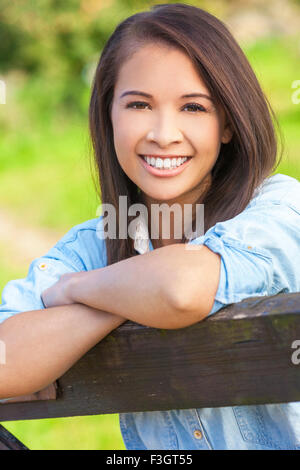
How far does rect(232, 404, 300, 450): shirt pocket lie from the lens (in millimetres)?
1413

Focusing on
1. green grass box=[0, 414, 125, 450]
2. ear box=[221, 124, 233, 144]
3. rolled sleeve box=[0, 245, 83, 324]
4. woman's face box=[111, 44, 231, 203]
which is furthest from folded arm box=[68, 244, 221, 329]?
green grass box=[0, 414, 125, 450]

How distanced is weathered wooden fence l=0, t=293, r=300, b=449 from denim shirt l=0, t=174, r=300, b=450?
0.07m

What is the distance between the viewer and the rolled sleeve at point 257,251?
1.21m

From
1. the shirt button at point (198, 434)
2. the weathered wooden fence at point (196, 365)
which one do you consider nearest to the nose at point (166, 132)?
the weathered wooden fence at point (196, 365)

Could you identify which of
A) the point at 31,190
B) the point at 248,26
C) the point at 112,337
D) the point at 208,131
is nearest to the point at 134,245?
the point at 208,131

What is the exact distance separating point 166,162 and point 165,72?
0.69 feet

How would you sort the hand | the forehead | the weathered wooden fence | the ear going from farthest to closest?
the ear, the forehead, the hand, the weathered wooden fence

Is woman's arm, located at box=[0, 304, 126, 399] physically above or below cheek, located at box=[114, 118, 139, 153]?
below

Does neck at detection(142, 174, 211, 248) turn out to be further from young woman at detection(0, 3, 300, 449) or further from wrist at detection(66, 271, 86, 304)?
wrist at detection(66, 271, 86, 304)

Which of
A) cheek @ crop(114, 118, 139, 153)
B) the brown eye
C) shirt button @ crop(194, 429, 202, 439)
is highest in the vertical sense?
the brown eye

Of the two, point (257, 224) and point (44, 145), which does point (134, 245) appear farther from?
point (44, 145)

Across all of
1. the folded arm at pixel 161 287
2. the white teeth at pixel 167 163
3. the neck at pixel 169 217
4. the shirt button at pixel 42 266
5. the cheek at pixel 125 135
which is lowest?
the folded arm at pixel 161 287

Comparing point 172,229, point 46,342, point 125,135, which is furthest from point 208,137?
point 46,342

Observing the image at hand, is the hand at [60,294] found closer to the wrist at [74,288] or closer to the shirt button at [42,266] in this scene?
the wrist at [74,288]
